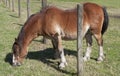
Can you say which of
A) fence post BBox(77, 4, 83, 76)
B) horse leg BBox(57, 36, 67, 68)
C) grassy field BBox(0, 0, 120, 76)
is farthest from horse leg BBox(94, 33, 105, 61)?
fence post BBox(77, 4, 83, 76)

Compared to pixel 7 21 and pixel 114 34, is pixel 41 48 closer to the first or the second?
pixel 114 34

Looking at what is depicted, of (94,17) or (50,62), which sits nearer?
(94,17)

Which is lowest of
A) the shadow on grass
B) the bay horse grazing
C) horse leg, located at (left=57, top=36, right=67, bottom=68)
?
the shadow on grass

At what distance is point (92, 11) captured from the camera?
8508 millimetres

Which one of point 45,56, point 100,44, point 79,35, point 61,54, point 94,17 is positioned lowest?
point 45,56

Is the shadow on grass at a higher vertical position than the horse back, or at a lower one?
lower

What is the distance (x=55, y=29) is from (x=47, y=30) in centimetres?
21

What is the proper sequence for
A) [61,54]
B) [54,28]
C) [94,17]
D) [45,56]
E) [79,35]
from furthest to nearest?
[45,56]
[94,17]
[61,54]
[54,28]
[79,35]

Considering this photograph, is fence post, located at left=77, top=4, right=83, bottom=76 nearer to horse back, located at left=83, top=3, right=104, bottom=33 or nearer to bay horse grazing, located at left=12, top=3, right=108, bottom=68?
bay horse grazing, located at left=12, top=3, right=108, bottom=68

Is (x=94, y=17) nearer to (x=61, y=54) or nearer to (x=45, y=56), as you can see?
(x=61, y=54)

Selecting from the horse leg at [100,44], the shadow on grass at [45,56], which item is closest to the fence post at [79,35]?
the shadow on grass at [45,56]

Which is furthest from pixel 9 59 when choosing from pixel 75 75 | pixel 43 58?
pixel 75 75

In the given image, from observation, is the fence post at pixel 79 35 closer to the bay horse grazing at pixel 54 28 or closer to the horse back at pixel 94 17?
the bay horse grazing at pixel 54 28

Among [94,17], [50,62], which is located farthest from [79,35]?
[50,62]
